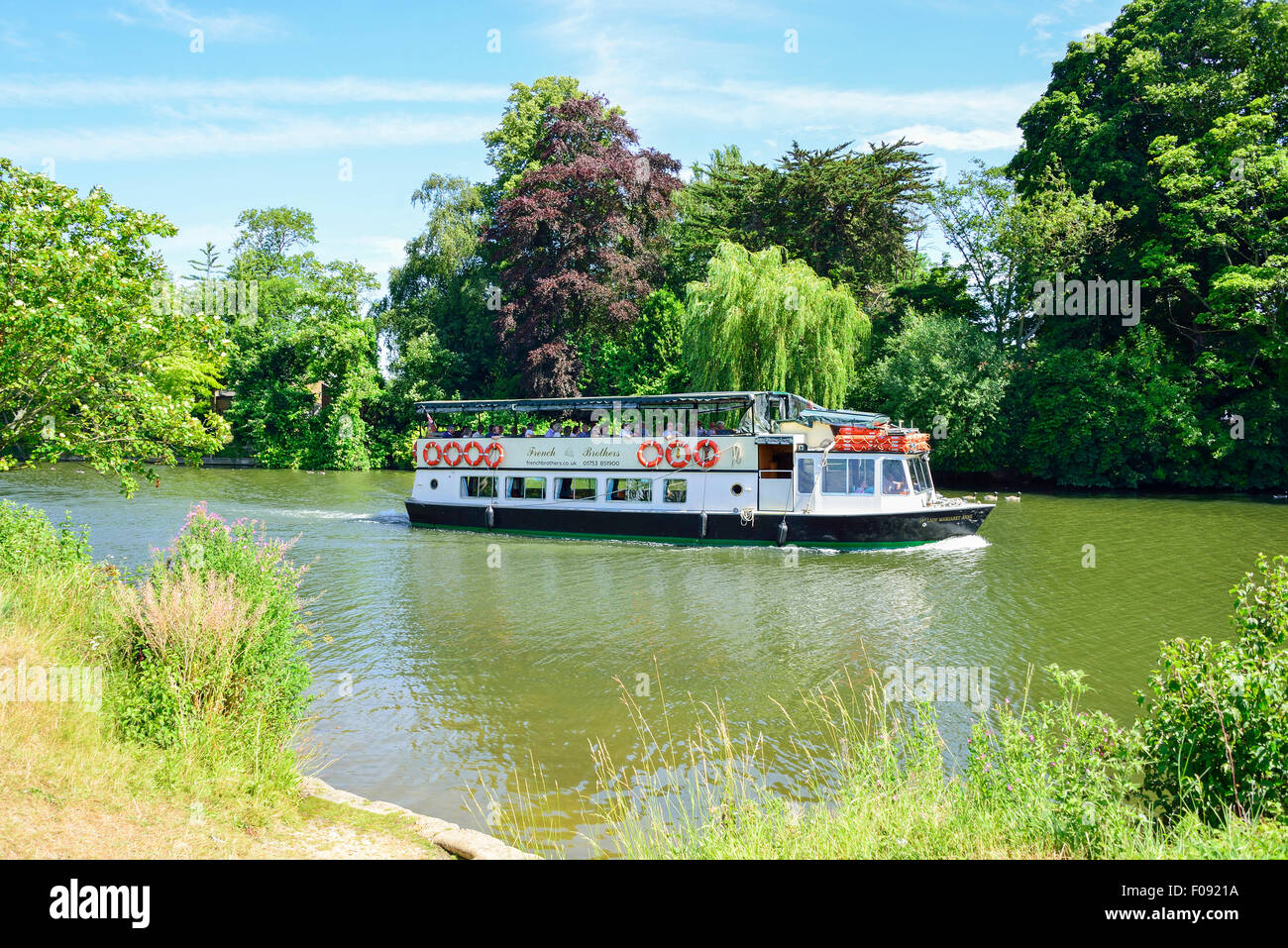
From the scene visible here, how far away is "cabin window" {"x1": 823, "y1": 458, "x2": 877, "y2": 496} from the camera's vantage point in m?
25.4

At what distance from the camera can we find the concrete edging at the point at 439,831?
23.2 feet

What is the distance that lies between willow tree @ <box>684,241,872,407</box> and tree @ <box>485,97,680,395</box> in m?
11.4

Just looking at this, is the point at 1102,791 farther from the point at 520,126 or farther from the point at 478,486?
the point at 520,126

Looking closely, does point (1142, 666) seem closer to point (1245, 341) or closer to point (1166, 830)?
point (1166, 830)

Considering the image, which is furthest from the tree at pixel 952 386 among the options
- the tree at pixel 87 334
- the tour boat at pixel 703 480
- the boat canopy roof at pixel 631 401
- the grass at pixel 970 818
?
the grass at pixel 970 818

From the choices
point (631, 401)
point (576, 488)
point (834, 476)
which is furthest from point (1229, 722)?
point (576, 488)

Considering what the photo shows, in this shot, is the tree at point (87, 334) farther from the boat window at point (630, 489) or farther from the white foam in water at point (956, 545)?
the white foam in water at point (956, 545)

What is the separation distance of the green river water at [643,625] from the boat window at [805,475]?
2269mm

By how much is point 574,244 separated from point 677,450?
2797 cm

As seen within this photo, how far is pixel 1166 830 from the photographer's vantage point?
20.9 feet

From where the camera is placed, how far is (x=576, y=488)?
1154 inches

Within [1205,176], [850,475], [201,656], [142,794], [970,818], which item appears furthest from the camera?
[1205,176]
